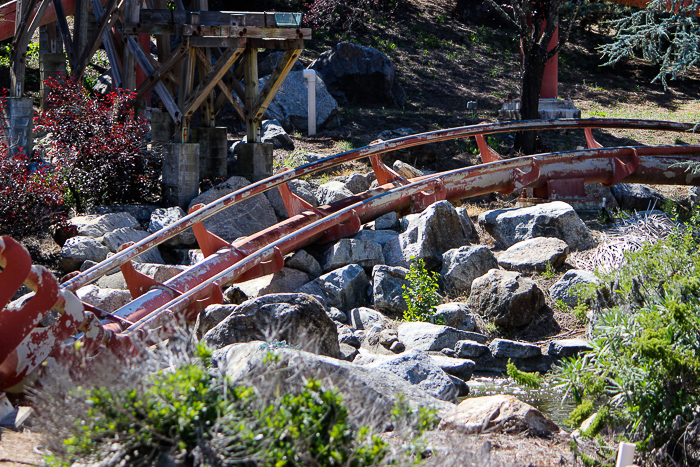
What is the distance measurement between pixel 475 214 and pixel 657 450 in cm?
556

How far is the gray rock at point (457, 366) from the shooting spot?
556 cm

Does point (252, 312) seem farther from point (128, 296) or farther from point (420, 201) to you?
point (420, 201)

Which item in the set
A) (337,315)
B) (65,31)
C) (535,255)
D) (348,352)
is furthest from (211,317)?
(65,31)

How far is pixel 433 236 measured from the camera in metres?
7.70

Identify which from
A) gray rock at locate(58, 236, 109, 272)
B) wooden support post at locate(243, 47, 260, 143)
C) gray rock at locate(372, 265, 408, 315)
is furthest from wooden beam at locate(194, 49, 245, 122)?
gray rock at locate(372, 265, 408, 315)

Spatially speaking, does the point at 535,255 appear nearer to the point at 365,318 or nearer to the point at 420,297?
the point at 420,297

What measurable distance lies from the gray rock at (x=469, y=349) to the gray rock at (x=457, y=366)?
21 cm

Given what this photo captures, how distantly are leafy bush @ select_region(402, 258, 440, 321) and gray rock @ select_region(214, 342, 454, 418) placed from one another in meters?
1.98

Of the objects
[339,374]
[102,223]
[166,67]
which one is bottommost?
[102,223]

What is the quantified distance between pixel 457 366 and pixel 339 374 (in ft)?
6.37

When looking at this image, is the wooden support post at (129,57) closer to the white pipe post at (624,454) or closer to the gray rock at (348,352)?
the gray rock at (348,352)

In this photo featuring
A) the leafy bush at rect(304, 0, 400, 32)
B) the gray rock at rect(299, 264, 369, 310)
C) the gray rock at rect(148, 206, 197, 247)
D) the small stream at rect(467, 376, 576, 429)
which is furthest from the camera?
the leafy bush at rect(304, 0, 400, 32)

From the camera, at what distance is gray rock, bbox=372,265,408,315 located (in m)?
Result: 6.84

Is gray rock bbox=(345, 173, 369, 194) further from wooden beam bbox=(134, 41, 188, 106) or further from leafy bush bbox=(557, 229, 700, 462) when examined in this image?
leafy bush bbox=(557, 229, 700, 462)
